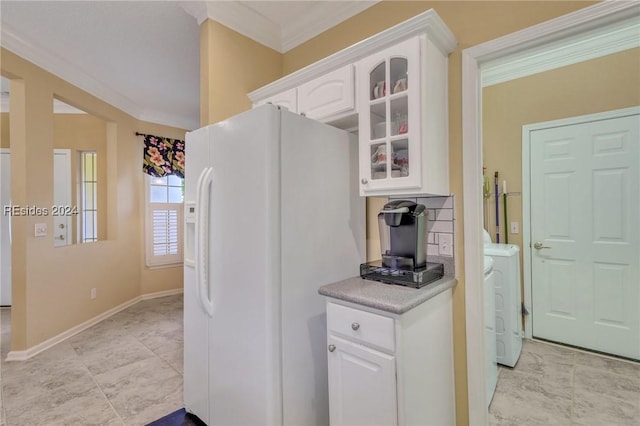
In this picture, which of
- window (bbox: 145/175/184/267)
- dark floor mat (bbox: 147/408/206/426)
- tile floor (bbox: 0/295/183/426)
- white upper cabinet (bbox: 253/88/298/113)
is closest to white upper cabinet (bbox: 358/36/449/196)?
white upper cabinet (bbox: 253/88/298/113)

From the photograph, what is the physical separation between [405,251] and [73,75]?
12.6ft

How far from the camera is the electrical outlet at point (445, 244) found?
5.62ft

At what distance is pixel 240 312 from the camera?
157 centimetres

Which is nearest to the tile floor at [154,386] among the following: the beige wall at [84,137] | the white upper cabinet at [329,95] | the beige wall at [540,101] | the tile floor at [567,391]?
the tile floor at [567,391]

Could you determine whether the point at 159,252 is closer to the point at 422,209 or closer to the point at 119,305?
the point at 119,305

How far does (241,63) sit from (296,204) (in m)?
1.46

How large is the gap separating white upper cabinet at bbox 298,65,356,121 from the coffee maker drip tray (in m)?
0.93

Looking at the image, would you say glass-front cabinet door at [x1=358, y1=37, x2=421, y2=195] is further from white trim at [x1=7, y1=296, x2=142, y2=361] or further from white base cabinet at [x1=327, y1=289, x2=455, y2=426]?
white trim at [x1=7, y1=296, x2=142, y2=361]

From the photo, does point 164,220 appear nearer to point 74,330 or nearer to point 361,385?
point 74,330

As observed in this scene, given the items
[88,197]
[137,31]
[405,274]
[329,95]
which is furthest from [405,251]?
[88,197]

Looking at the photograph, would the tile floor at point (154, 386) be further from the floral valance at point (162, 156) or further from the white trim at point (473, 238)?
the floral valance at point (162, 156)

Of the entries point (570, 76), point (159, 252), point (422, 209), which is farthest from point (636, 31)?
point (159, 252)

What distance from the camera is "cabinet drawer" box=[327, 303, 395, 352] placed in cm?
129

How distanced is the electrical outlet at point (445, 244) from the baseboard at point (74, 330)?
3.69 meters
